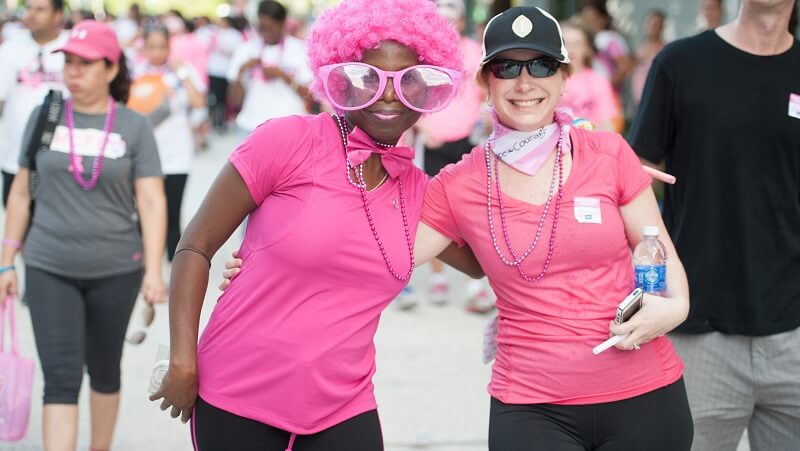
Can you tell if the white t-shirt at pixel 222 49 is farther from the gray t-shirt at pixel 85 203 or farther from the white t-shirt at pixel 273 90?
the gray t-shirt at pixel 85 203

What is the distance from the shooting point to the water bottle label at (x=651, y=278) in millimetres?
2850

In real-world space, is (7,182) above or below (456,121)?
below

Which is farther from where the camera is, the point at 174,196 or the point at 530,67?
the point at 174,196

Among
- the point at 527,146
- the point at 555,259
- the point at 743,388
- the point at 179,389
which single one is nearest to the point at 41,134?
the point at 179,389

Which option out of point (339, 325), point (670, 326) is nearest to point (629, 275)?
point (670, 326)

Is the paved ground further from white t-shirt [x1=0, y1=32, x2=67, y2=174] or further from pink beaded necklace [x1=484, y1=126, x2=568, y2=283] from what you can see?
pink beaded necklace [x1=484, y1=126, x2=568, y2=283]

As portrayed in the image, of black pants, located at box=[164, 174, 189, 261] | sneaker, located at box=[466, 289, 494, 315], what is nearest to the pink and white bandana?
sneaker, located at box=[466, 289, 494, 315]

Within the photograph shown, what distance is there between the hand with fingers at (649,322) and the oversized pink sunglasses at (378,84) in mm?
793

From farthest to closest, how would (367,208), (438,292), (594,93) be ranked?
1. (438,292)
2. (594,93)
3. (367,208)

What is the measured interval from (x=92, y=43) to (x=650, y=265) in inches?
111

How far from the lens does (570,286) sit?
9.50ft

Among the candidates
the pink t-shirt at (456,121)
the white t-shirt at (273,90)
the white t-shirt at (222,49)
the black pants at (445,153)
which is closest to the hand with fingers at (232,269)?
the pink t-shirt at (456,121)

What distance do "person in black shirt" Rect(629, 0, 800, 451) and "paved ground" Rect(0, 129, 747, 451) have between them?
2041mm

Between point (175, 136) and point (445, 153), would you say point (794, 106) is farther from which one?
point (175, 136)
